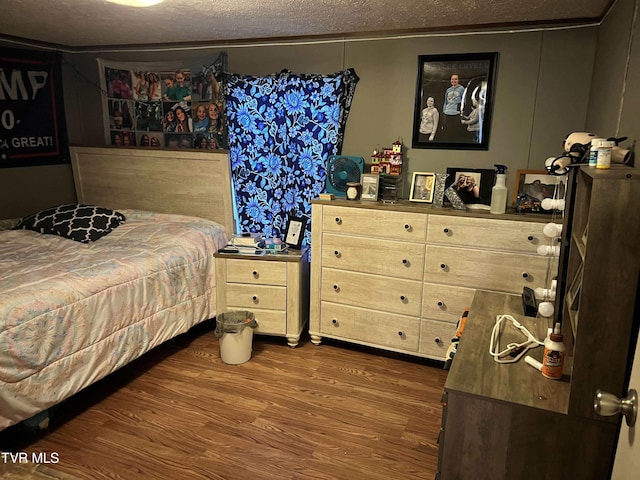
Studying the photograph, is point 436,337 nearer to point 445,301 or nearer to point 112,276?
point 445,301


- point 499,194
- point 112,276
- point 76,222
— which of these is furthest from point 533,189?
point 76,222

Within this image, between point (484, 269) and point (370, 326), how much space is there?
2.75 ft

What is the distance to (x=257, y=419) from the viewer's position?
2.53 m

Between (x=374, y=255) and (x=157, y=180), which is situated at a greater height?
(x=157, y=180)

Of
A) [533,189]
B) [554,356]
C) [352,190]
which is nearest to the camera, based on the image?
[554,356]

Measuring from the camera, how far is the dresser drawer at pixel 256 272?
326 cm

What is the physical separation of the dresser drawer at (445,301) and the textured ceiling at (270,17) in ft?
5.21

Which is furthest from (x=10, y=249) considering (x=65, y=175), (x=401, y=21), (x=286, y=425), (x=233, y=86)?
(x=401, y=21)

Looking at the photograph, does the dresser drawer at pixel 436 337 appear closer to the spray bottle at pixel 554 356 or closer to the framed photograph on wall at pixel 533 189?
the framed photograph on wall at pixel 533 189

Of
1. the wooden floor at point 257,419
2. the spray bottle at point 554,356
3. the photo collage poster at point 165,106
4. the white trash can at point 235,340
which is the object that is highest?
the photo collage poster at point 165,106

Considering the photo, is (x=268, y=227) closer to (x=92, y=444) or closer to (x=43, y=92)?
(x=92, y=444)

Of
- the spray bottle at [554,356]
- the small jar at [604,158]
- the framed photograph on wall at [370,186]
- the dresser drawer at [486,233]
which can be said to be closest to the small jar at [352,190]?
the framed photograph on wall at [370,186]

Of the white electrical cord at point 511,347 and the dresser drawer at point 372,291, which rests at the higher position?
the white electrical cord at point 511,347

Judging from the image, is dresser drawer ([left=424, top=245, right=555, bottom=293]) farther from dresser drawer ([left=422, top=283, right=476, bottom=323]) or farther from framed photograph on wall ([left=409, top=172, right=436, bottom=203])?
framed photograph on wall ([left=409, top=172, right=436, bottom=203])
